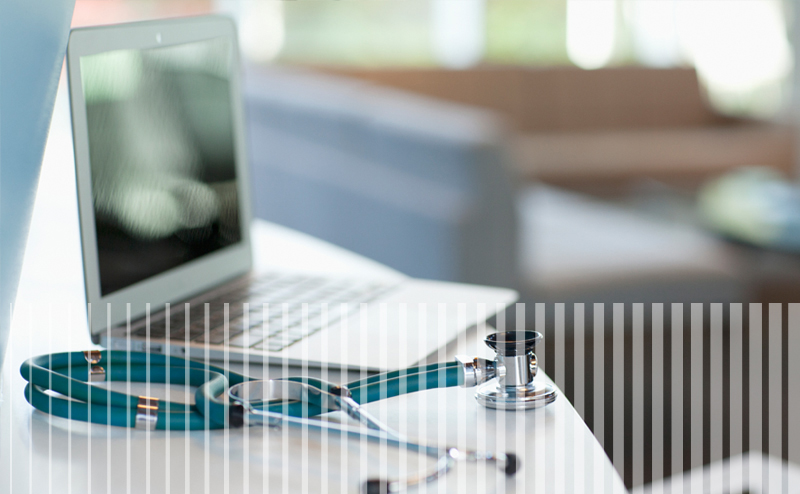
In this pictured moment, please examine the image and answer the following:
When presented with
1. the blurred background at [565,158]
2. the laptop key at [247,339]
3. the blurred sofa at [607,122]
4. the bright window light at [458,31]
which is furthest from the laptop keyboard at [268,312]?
the bright window light at [458,31]

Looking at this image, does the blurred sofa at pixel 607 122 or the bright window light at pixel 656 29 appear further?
the bright window light at pixel 656 29

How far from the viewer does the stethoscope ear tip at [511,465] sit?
389mm

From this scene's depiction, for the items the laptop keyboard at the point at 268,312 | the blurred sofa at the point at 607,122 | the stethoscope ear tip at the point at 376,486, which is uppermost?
the stethoscope ear tip at the point at 376,486

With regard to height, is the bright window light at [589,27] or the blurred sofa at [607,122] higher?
the bright window light at [589,27]

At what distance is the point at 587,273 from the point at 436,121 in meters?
0.59

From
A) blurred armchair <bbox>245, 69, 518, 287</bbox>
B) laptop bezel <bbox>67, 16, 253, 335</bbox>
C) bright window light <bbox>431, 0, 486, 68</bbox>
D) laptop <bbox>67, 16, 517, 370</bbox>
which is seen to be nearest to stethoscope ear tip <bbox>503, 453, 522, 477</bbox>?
laptop <bbox>67, 16, 517, 370</bbox>

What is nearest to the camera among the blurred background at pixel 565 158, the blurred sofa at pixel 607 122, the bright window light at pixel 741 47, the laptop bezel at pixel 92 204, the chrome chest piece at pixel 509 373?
the chrome chest piece at pixel 509 373

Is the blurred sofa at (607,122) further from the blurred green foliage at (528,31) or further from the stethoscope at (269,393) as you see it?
the stethoscope at (269,393)

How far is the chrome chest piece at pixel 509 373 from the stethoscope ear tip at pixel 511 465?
8 cm

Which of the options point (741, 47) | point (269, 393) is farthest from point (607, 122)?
point (269, 393)

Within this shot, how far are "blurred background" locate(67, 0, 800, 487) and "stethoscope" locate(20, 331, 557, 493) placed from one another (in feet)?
0.43

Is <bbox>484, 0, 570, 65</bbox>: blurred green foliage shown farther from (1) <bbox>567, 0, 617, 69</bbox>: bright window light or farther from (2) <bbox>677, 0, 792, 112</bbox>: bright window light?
(2) <bbox>677, 0, 792, 112</bbox>: bright window light

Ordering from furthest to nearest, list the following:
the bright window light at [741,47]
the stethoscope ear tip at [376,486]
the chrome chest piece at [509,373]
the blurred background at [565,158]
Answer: the bright window light at [741,47] < the blurred background at [565,158] < the chrome chest piece at [509,373] < the stethoscope ear tip at [376,486]

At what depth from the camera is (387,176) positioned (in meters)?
2.38
